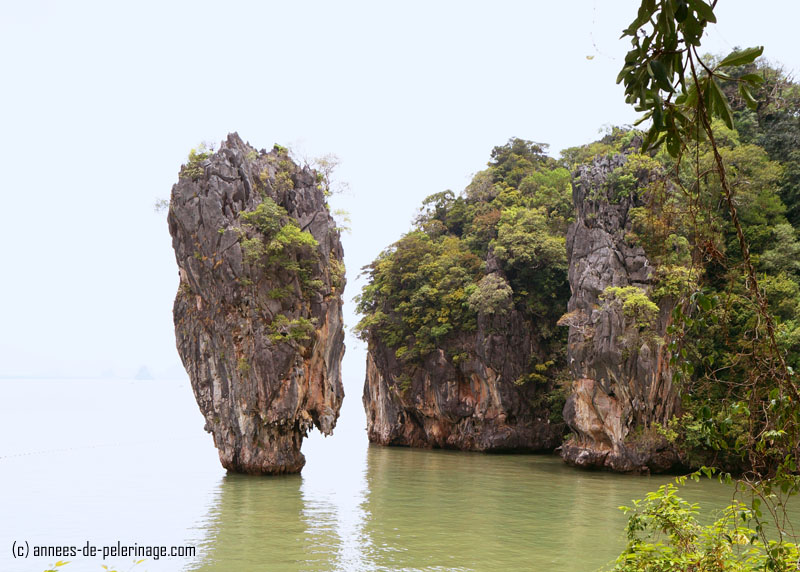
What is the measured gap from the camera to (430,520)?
582 inches

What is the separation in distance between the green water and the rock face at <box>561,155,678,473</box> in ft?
3.86

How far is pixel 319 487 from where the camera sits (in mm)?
19188

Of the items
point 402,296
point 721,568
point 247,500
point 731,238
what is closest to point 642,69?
point 721,568

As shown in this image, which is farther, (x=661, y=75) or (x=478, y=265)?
(x=478, y=265)

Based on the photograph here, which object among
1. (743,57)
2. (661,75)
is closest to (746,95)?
(743,57)

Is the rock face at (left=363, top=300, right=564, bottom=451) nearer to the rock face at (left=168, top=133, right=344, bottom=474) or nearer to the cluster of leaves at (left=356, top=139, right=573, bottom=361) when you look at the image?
the cluster of leaves at (left=356, top=139, right=573, bottom=361)

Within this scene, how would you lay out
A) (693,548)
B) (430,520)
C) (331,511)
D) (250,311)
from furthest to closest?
(250,311) → (331,511) → (430,520) → (693,548)

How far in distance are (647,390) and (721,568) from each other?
18.1 m

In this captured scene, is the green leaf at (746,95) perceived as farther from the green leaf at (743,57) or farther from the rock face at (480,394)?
the rock face at (480,394)

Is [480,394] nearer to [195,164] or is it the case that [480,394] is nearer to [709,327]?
[195,164]

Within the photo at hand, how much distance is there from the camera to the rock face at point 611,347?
20906 mm

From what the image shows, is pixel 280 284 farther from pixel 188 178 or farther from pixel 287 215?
pixel 188 178

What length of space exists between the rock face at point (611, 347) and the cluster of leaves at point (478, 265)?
414 cm

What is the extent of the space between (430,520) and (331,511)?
8.54 feet
